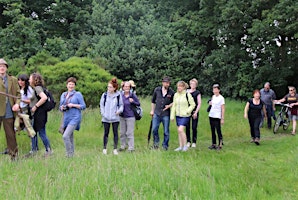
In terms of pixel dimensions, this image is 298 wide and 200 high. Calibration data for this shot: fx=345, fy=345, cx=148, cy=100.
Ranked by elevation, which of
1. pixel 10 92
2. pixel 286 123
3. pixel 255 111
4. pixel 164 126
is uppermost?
pixel 10 92

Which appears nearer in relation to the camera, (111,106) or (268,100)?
(111,106)

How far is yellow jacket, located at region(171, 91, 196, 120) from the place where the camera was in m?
8.47

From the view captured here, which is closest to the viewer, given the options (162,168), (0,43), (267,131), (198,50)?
(162,168)

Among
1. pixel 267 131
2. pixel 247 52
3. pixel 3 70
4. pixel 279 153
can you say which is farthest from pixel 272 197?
pixel 247 52

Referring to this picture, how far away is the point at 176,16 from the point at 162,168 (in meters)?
21.0

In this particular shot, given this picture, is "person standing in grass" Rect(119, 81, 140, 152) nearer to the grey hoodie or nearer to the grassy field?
the grey hoodie

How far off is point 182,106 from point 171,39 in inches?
631

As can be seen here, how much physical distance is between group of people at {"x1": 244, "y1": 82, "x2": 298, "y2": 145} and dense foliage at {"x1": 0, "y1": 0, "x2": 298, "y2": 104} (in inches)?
203

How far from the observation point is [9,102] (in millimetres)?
7043

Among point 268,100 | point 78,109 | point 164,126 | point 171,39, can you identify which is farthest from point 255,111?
point 171,39

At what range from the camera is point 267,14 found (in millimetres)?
17781

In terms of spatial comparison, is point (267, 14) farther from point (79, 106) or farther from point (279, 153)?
point (79, 106)

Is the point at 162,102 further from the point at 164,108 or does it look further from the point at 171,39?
the point at 171,39

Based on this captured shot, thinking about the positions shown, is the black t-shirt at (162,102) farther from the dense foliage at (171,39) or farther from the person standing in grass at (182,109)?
the dense foliage at (171,39)
